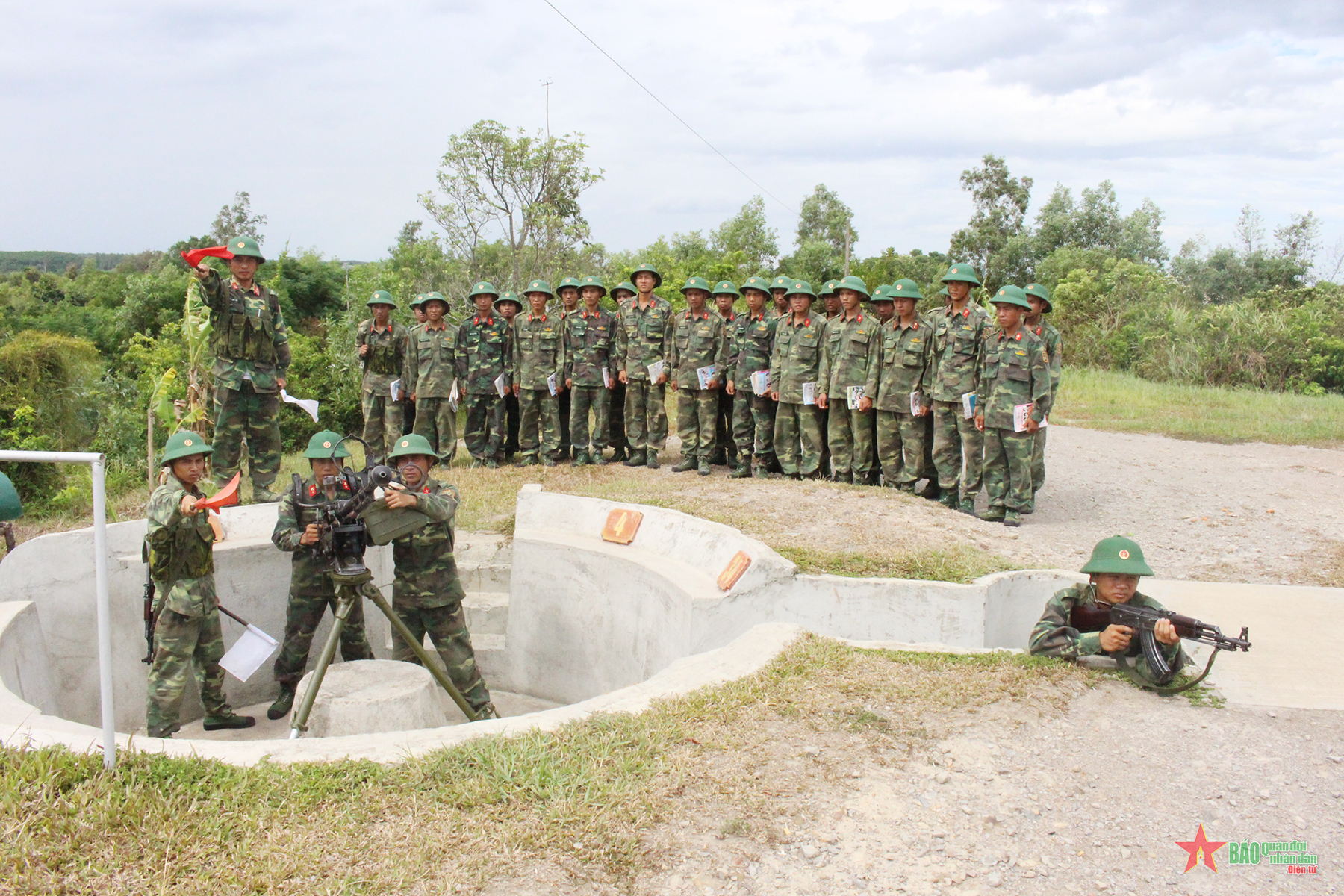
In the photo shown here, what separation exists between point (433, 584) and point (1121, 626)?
13.4ft

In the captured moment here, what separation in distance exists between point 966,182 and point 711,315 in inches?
1203

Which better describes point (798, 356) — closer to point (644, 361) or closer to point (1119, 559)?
point (644, 361)

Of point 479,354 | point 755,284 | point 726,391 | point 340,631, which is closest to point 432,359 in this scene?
point 479,354

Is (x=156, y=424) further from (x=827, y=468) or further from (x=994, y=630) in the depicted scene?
(x=994, y=630)

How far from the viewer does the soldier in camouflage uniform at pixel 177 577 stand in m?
5.46

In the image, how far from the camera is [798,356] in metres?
9.57

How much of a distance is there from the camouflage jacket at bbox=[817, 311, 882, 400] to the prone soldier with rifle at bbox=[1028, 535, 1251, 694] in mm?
4280

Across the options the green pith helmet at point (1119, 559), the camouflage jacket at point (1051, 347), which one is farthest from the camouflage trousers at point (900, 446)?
the green pith helmet at point (1119, 559)

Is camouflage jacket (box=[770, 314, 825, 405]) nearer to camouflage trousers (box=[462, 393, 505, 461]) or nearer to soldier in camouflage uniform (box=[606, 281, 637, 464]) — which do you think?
soldier in camouflage uniform (box=[606, 281, 637, 464])

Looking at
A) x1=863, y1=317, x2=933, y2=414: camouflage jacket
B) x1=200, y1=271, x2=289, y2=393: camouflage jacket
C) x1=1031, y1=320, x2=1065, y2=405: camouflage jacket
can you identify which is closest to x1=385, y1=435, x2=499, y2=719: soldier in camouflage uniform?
x1=200, y1=271, x2=289, y2=393: camouflage jacket

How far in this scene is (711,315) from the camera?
33.5ft

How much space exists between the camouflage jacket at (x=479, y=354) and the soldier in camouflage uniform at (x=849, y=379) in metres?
3.63

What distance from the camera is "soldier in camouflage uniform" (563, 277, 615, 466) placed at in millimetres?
10641

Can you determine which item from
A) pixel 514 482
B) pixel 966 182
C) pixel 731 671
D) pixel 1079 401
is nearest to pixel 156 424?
pixel 514 482
